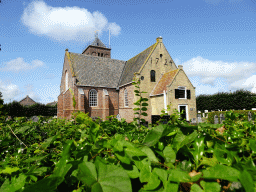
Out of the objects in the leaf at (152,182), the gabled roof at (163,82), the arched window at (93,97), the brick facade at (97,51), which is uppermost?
the brick facade at (97,51)

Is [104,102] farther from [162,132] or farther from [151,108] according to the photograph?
[162,132]

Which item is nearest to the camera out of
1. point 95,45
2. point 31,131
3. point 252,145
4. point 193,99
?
point 252,145

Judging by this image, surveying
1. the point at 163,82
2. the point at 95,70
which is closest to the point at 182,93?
the point at 163,82

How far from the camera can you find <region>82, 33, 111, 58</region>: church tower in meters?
40.6

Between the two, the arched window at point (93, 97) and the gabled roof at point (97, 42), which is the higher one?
the gabled roof at point (97, 42)

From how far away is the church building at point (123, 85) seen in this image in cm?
2000

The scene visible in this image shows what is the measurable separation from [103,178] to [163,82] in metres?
21.1

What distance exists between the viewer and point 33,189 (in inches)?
15.8

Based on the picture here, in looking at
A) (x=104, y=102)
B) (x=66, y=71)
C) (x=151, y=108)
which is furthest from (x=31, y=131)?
(x=66, y=71)

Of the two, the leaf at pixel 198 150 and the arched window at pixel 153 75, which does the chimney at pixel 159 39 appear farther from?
the leaf at pixel 198 150

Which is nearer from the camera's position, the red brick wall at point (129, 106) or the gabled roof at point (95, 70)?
the red brick wall at point (129, 106)

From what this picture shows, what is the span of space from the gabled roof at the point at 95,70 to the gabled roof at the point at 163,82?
694 cm

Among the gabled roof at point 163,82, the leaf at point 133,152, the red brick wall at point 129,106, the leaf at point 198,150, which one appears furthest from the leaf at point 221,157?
the red brick wall at point 129,106

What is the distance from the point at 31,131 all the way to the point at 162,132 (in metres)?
A: 1.38
